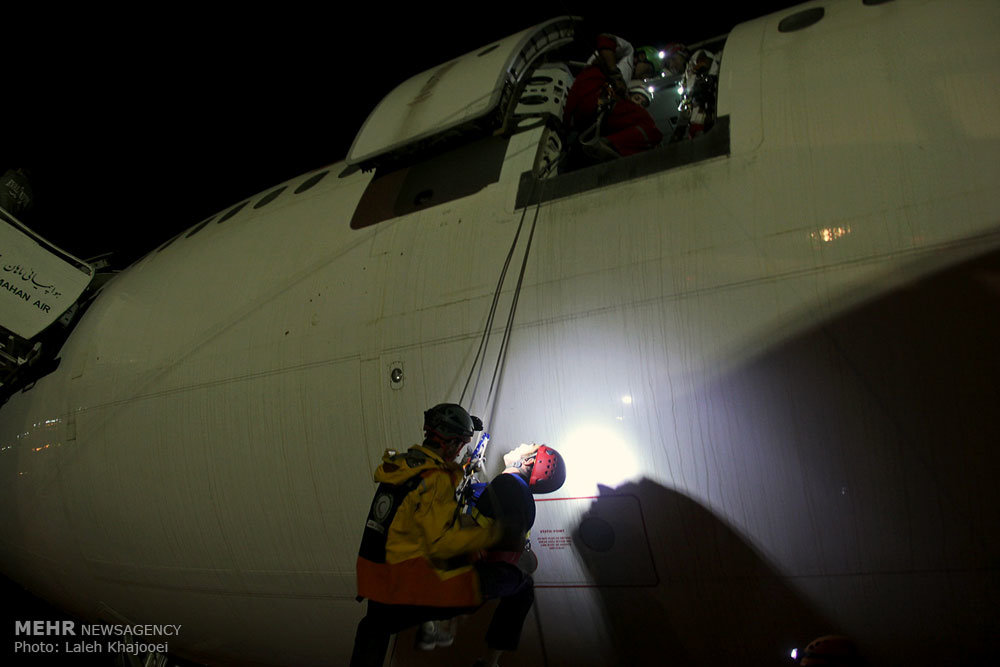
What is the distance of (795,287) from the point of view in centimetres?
221

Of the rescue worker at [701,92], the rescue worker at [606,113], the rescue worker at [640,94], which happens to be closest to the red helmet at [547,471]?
the rescue worker at [606,113]

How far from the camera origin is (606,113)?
134 inches

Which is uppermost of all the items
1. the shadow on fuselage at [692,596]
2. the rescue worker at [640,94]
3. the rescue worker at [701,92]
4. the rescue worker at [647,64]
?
the rescue worker at [647,64]

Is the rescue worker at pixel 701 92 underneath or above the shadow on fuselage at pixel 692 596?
above

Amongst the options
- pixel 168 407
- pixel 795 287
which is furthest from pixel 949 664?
pixel 168 407

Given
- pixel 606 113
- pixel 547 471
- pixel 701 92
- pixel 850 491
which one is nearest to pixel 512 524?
pixel 547 471

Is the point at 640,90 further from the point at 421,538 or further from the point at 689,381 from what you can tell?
the point at 421,538

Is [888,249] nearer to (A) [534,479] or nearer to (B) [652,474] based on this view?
(B) [652,474]

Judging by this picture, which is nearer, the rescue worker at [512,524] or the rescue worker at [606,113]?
the rescue worker at [512,524]

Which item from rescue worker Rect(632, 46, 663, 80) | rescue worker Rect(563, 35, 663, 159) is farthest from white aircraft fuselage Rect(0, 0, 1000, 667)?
rescue worker Rect(632, 46, 663, 80)

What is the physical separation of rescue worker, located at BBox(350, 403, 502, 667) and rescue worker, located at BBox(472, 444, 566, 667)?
0.26ft

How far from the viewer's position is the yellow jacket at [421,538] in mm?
2285

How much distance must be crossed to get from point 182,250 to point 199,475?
2110 mm

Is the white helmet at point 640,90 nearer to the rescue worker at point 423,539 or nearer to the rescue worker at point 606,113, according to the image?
the rescue worker at point 606,113
